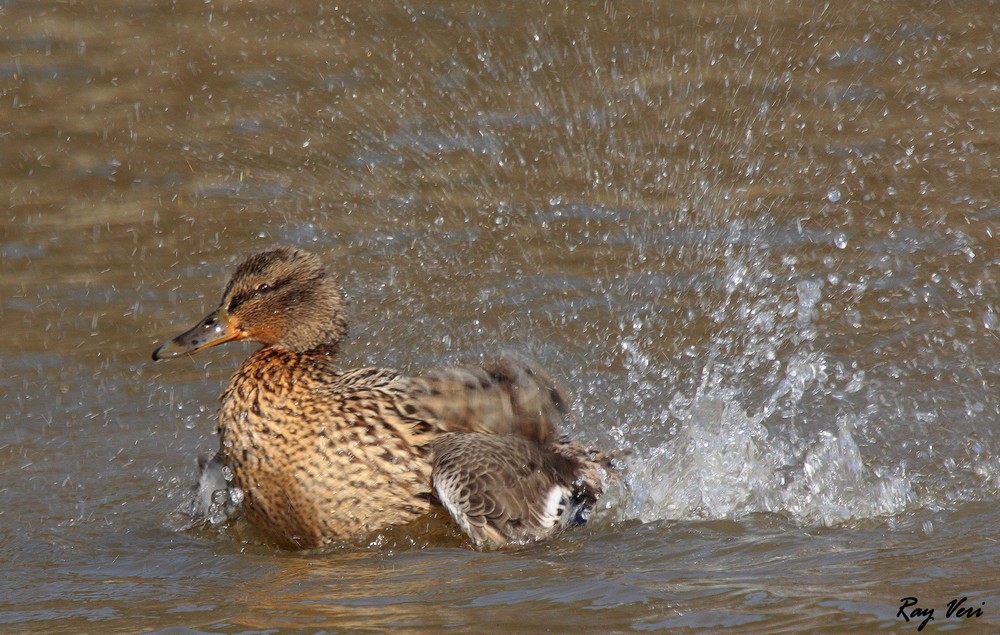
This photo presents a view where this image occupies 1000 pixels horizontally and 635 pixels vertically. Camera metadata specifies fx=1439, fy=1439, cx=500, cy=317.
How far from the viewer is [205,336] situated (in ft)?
19.6

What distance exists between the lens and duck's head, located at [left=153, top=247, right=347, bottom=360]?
235 inches

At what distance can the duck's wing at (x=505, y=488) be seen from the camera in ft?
17.7

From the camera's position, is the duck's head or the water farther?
the duck's head

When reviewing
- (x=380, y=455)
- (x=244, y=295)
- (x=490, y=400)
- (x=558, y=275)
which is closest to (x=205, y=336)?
(x=244, y=295)

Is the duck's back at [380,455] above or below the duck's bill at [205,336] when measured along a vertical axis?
below

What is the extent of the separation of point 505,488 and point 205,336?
1451mm

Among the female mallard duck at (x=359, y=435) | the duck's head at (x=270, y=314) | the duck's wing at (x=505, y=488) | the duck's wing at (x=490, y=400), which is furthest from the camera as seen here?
the duck's head at (x=270, y=314)

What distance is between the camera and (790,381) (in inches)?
298

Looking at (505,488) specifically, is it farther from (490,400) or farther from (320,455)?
(320,455)

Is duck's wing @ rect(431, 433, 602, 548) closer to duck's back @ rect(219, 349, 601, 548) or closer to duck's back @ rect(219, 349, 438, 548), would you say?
duck's back @ rect(219, 349, 601, 548)
